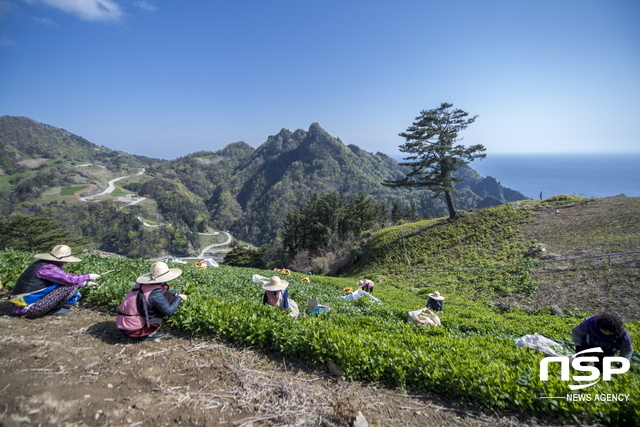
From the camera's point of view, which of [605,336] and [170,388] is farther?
[605,336]

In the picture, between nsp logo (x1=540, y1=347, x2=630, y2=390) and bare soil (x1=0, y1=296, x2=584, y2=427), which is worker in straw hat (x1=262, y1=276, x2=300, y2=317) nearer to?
bare soil (x1=0, y1=296, x2=584, y2=427)

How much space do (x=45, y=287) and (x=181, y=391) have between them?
4280 millimetres

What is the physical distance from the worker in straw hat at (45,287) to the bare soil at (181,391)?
57cm

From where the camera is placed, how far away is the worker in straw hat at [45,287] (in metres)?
5.62

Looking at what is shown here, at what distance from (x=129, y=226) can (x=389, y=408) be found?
154 metres

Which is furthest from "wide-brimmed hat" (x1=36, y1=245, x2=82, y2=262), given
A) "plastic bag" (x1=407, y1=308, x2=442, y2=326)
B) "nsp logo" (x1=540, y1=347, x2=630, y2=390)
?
"nsp logo" (x1=540, y1=347, x2=630, y2=390)

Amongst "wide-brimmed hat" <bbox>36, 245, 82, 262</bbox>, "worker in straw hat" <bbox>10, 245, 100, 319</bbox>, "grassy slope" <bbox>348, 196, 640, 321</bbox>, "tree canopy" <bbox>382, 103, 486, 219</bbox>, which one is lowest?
"grassy slope" <bbox>348, 196, 640, 321</bbox>

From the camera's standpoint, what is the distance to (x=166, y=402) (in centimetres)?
366

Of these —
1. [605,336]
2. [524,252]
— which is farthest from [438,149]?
[605,336]

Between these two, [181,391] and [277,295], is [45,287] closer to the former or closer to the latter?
[181,391]

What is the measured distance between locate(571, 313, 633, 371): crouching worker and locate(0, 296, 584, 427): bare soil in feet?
9.22

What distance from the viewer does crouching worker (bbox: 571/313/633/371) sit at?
5.04 metres

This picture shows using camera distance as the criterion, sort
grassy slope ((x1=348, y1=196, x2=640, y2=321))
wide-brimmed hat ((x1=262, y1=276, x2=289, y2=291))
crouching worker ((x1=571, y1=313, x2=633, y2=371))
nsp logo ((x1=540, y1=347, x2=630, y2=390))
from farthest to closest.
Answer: grassy slope ((x1=348, y1=196, x2=640, y2=321)), wide-brimmed hat ((x1=262, y1=276, x2=289, y2=291)), crouching worker ((x1=571, y1=313, x2=633, y2=371)), nsp logo ((x1=540, y1=347, x2=630, y2=390))

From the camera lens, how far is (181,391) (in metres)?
3.90
